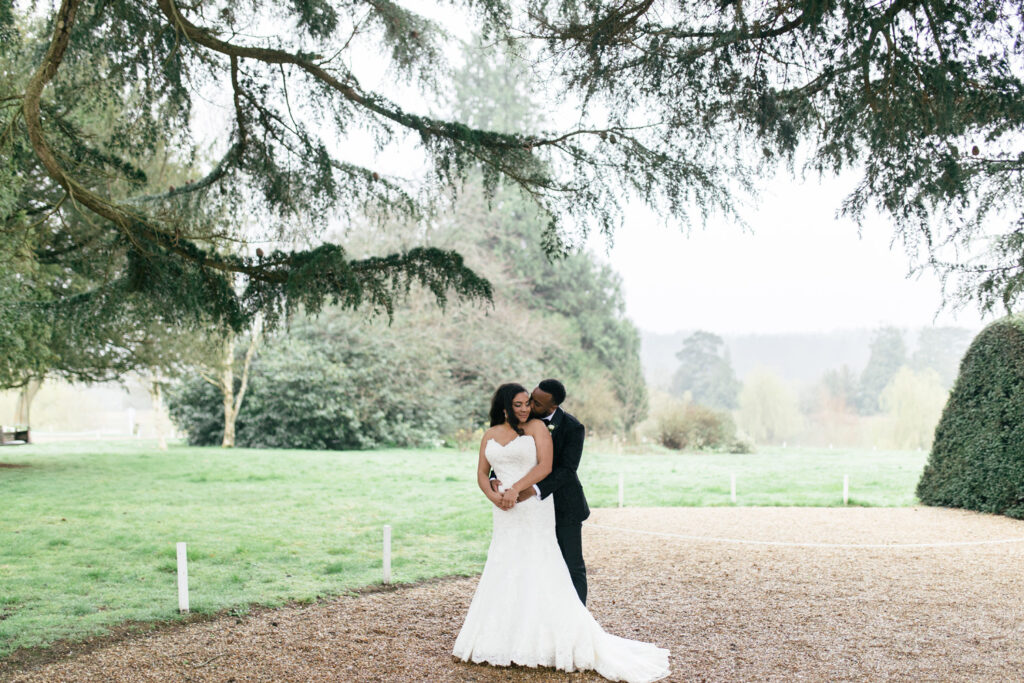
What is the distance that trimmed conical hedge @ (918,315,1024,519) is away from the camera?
1081 cm

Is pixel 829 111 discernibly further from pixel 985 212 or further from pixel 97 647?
pixel 97 647

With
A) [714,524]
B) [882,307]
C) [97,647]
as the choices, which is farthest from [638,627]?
[882,307]

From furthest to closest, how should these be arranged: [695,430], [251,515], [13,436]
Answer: [695,430], [13,436], [251,515]

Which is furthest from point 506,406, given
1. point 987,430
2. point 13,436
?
point 13,436

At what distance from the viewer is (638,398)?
28.0m

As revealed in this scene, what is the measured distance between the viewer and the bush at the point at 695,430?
2428 cm

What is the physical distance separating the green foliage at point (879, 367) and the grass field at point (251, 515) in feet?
89.0

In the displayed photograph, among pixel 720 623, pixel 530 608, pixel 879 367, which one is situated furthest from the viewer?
pixel 879 367

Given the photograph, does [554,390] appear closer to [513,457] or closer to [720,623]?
[513,457]

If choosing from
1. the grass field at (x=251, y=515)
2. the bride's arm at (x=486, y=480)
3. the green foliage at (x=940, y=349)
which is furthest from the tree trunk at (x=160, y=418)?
the green foliage at (x=940, y=349)

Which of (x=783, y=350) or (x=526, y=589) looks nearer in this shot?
(x=526, y=589)

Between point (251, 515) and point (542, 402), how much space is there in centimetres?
726

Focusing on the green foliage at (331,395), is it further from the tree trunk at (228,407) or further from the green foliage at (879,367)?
the green foliage at (879,367)

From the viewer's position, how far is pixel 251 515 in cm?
1084
